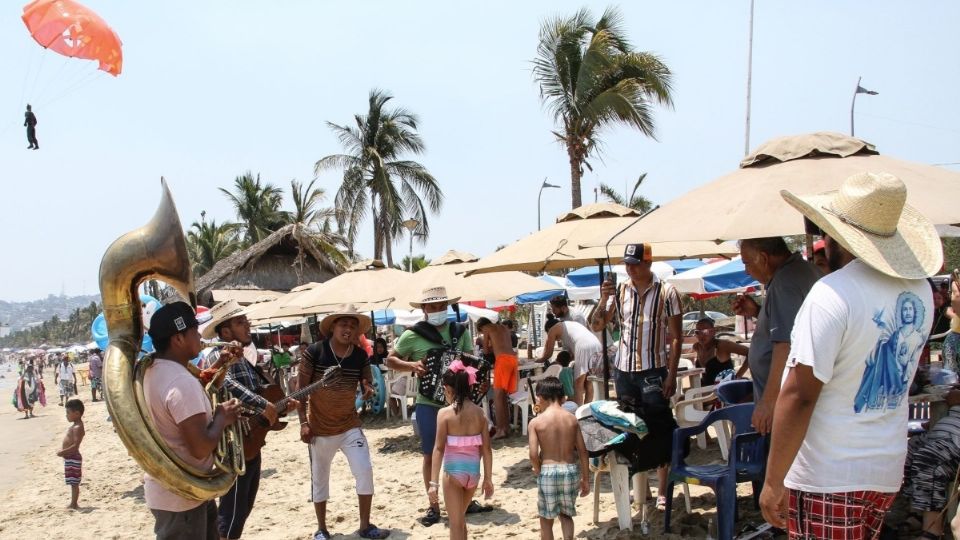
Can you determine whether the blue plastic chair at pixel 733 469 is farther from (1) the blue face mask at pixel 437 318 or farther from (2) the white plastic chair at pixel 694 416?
(1) the blue face mask at pixel 437 318

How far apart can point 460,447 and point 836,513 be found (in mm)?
2812

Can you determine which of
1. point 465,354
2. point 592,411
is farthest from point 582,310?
point 592,411

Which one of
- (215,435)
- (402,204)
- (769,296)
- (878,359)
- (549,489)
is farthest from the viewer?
(402,204)

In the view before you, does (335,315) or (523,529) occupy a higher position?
(335,315)

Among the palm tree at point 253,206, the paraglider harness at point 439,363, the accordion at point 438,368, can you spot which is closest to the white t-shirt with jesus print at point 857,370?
the paraglider harness at point 439,363

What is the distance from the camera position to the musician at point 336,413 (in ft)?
18.0

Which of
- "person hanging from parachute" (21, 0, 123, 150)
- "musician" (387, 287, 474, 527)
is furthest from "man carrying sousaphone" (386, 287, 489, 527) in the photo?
"person hanging from parachute" (21, 0, 123, 150)

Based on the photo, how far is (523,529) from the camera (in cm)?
553

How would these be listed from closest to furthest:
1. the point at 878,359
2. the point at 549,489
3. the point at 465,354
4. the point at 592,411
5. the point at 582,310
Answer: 1. the point at 878,359
2. the point at 549,489
3. the point at 592,411
4. the point at 465,354
5. the point at 582,310

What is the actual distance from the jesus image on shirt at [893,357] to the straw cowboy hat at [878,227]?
118 mm

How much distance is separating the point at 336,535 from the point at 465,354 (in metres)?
1.77

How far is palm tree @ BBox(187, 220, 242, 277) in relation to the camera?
48625 millimetres

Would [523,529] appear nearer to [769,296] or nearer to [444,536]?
[444,536]

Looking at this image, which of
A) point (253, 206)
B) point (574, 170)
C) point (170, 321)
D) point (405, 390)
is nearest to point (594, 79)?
point (574, 170)
